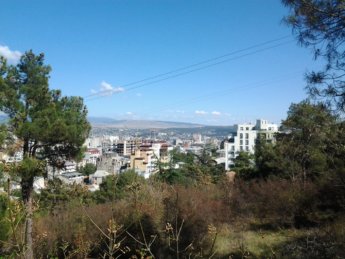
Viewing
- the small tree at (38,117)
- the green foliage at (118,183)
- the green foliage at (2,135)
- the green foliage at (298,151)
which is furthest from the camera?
the green foliage at (298,151)

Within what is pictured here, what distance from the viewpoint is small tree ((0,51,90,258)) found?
11.1 meters

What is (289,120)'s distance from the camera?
17.8 metres

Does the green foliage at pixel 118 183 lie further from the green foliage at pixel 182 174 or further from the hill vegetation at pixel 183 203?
the green foliage at pixel 182 174

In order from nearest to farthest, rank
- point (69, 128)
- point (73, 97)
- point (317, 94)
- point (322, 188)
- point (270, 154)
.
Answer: point (317, 94) → point (322, 188) → point (69, 128) → point (73, 97) → point (270, 154)

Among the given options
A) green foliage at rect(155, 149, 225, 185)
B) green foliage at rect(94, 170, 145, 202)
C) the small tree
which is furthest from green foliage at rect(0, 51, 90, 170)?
green foliage at rect(155, 149, 225, 185)

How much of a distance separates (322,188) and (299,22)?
5.69m

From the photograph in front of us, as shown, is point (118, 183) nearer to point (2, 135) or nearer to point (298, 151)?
point (2, 135)

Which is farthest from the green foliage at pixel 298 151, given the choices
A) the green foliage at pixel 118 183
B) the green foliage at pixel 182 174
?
the green foliage at pixel 118 183

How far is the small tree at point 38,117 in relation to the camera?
1110cm

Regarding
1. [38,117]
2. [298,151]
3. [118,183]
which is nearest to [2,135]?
[38,117]

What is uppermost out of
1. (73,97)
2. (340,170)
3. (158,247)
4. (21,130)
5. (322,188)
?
(73,97)

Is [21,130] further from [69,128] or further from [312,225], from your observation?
[312,225]

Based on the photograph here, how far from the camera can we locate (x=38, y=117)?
1148cm

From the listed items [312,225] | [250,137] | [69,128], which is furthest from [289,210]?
[250,137]
